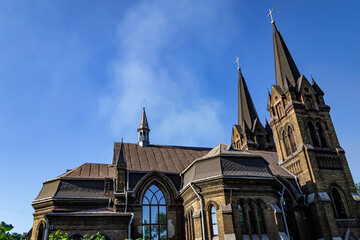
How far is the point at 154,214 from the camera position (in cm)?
2217

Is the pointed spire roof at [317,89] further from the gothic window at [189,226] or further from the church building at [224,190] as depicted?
the gothic window at [189,226]

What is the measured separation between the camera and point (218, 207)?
19.0m

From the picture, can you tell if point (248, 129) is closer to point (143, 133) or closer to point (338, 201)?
point (143, 133)

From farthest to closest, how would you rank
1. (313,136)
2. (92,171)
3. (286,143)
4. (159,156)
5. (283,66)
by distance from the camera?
(283,66) → (286,143) → (313,136) → (159,156) → (92,171)

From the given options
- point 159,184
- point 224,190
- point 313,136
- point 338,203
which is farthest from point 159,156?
point 338,203

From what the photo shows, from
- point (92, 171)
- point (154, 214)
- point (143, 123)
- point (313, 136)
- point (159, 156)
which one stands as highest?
point (143, 123)

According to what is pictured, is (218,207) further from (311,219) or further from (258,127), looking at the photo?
(258,127)

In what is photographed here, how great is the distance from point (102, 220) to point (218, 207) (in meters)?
8.01

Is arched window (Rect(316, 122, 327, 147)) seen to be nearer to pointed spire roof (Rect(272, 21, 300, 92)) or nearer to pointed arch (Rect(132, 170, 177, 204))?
pointed spire roof (Rect(272, 21, 300, 92))

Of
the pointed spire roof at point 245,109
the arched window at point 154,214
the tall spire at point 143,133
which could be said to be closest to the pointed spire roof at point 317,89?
the pointed spire roof at point 245,109

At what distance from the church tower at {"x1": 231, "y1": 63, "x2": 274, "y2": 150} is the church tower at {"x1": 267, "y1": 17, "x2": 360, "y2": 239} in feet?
23.7

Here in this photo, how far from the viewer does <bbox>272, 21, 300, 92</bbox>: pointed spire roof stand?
30.8m

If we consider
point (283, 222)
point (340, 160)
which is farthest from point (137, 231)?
point (340, 160)

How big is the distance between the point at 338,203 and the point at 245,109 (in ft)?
62.5
